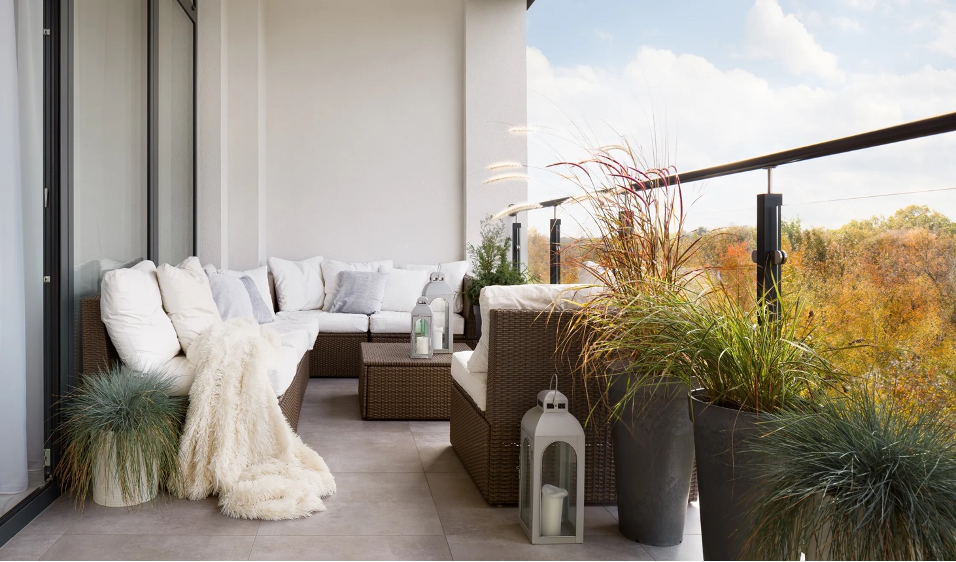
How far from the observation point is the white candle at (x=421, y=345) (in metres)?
4.32

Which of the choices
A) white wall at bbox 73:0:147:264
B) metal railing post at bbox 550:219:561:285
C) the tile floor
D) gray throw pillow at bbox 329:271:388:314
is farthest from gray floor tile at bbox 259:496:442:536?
gray throw pillow at bbox 329:271:388:314

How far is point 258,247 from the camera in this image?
635 centimetres

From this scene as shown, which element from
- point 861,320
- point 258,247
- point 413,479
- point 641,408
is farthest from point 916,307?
point 258,247

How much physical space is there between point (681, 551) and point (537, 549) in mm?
453

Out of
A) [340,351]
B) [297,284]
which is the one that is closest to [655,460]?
[340,351]

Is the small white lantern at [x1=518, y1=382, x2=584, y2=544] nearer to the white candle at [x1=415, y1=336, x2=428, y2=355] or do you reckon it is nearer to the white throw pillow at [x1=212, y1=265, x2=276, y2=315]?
the white candle at [x1=415, y1=336, x2=428, y2=355]

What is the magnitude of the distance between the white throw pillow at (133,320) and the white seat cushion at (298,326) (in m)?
1.12

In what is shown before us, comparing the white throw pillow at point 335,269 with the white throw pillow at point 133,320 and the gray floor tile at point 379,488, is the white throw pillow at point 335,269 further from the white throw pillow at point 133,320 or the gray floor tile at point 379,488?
the gray floor tile at point 379,488

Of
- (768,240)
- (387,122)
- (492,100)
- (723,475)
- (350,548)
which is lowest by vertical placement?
(350,548)

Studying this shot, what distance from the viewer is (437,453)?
11.7 ft

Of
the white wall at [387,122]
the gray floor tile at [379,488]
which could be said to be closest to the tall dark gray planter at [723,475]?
the gray floor tile at [379,488]

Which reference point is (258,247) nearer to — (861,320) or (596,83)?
(861,320)

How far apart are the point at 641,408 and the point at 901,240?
85 centimetres

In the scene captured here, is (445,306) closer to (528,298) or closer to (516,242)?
(528,298)
